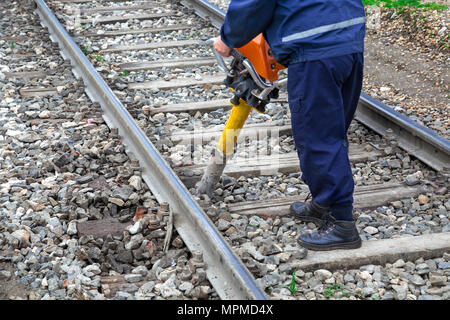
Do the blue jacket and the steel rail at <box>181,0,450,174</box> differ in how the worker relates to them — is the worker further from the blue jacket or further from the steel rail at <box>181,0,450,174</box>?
the steel rail at <box>181,0,450,174</box>

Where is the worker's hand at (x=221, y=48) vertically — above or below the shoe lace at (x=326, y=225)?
above

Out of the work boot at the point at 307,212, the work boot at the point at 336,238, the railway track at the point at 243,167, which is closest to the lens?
the railway track at the point at 243,167

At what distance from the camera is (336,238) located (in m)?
3.76

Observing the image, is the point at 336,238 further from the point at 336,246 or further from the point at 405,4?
the point at 405,4

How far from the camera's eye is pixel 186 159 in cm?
499

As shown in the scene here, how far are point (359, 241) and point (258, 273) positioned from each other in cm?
65

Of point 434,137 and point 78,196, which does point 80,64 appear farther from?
point 434,137

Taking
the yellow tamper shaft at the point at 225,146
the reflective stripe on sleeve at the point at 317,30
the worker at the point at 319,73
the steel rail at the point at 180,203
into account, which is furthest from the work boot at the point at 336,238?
the reflective stripe on sleeve at the point at 317,30

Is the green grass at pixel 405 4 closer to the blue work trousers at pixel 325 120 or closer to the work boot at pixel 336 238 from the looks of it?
the blue work trousers at pixel 325 120

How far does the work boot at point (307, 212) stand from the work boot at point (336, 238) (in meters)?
0.14

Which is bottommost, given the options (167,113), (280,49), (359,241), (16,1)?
(16,1)

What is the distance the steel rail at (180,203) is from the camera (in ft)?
10.6
